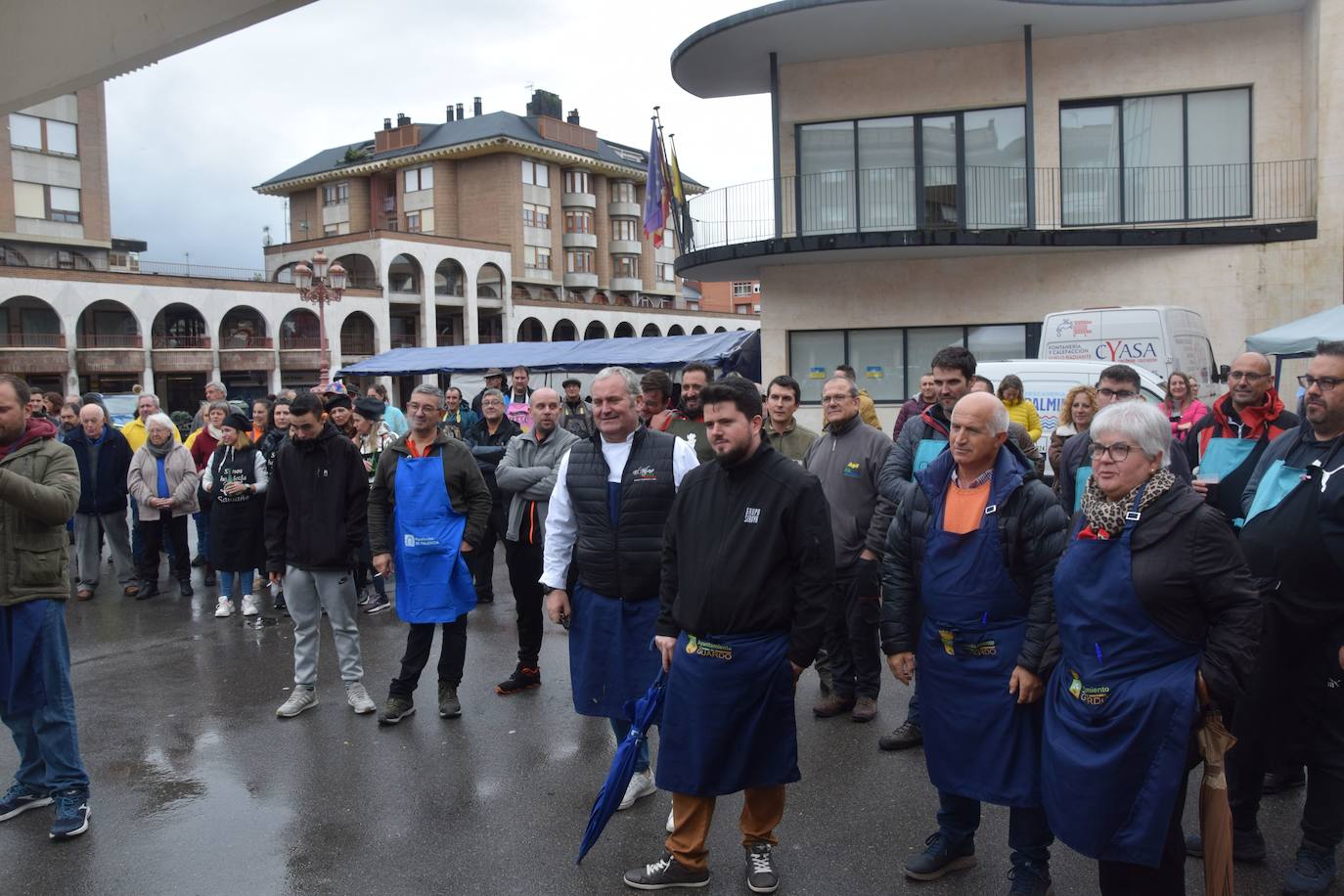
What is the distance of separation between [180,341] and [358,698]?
47627 millimetres

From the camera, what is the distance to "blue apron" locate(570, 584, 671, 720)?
494 centimetres

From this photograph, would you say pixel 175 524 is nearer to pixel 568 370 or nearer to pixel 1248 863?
pixel 1248 863

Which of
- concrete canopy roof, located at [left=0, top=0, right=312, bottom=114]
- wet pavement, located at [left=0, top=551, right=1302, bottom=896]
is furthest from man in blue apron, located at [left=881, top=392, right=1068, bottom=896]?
concrete canopy roof, located at [left=0, top=0, right=312, bottom=114]

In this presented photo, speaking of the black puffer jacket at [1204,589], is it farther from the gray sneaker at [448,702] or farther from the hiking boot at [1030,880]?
the gray sneaker at [448,702]

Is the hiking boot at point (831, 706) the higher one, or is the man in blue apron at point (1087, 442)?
the man in blue apron at point (1087, 442)

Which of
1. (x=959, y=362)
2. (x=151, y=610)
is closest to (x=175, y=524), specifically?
(x=151, y=610)

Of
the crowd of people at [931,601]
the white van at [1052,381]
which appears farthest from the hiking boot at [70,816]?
the white van at [1052,381]

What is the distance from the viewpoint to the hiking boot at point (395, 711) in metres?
6.26

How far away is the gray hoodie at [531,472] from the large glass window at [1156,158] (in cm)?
1519

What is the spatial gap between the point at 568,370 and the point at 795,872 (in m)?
20.5

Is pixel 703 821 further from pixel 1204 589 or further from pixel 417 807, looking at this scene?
pixel 1204 589

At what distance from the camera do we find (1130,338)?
1359 centimetres

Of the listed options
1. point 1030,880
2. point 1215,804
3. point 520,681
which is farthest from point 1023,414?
point 1215,804

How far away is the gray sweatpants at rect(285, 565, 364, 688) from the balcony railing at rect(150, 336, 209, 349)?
45.5 m
